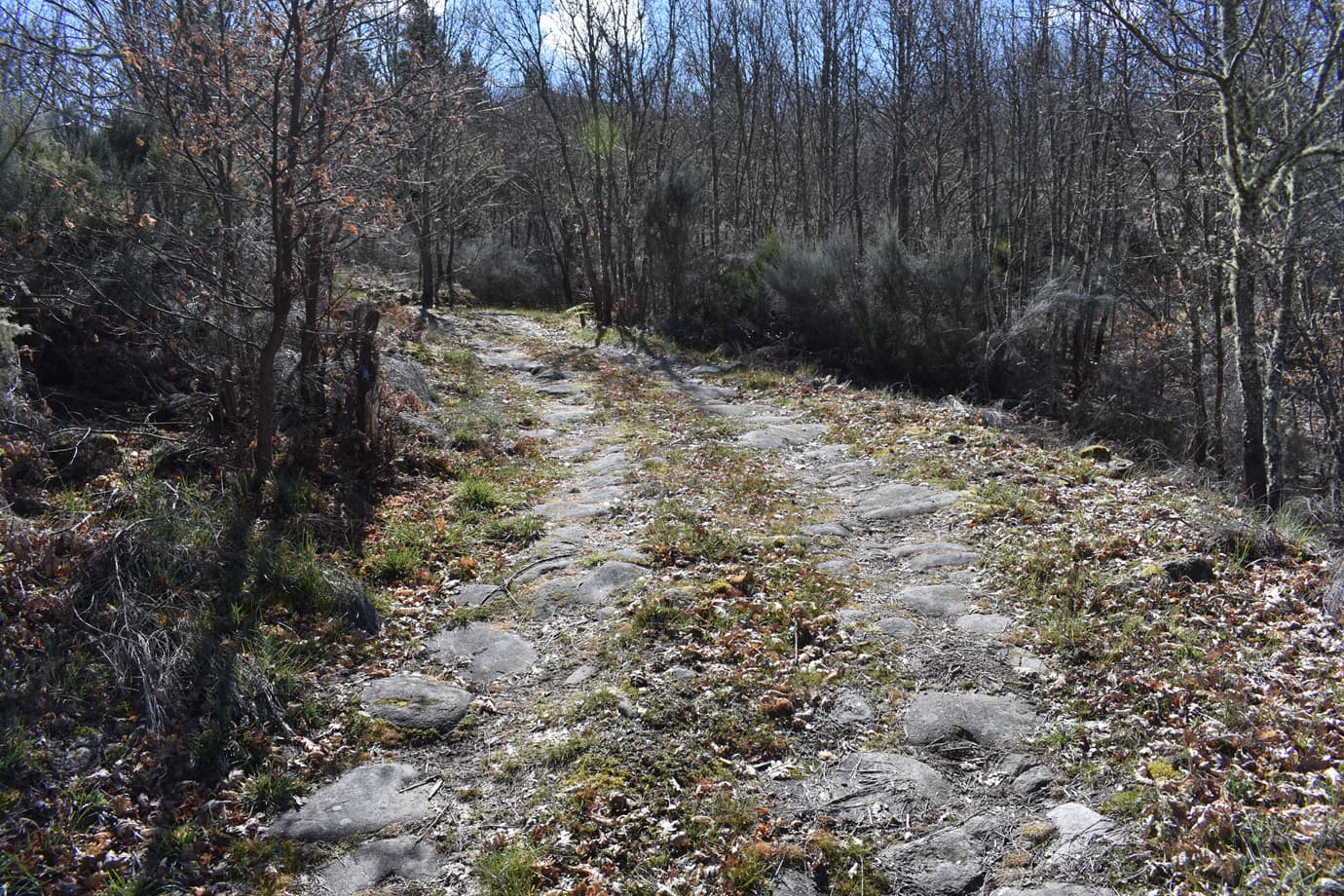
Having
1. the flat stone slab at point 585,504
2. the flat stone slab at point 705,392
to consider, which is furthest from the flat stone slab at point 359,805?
the flat stone slab at point 705,392

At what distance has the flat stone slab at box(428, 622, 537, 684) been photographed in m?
4.77

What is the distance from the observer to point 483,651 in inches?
196

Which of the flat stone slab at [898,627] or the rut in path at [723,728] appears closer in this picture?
the rut in path at [723,728]

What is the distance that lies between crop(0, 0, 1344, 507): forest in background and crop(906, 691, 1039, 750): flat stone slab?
14.5ft

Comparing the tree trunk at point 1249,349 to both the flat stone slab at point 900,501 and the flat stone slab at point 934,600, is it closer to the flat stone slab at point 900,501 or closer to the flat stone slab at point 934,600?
the flat stone slab at point 900,501

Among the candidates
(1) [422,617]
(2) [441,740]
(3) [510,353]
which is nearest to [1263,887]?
(2) [441,740]

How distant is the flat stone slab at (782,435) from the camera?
8930 mm

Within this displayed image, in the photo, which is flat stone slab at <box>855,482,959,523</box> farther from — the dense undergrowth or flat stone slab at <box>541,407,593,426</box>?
flat stone slab at <box>541,407,593,426</box>

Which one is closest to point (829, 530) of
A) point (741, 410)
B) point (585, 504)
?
point (585, 504)

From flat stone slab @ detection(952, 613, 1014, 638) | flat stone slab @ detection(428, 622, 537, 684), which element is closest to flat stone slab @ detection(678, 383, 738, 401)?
flat stone slab @ detection(428, 622, 537, 684)

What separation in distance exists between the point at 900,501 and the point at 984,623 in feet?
7.17

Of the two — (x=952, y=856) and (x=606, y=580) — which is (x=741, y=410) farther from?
(x=952, y=856)

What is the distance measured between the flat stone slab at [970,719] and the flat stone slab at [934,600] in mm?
Result: 861

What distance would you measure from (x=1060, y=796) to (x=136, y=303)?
7162 millimetres
